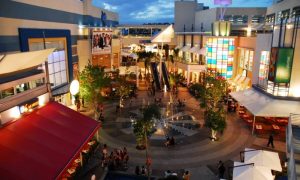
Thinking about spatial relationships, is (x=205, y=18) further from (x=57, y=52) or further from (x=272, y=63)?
(x=57, y=52)

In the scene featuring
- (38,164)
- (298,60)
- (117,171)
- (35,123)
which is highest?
(298,60)

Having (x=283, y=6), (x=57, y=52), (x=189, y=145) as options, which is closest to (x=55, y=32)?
(x=57, y=52)

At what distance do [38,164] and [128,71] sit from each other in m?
32.7

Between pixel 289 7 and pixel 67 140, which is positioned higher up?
pixel 289 7

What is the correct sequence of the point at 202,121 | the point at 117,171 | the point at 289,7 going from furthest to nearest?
the point at 289,7 → the point at 202,121 → the point at 117,171

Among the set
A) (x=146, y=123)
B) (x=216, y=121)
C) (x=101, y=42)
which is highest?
(x=101, y=42)

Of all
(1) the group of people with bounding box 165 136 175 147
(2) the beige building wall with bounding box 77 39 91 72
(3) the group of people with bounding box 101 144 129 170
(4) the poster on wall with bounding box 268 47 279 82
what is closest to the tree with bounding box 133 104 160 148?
(3) the group of people with bounding box 101 144 129 170

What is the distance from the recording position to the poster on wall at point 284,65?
24.1 meters

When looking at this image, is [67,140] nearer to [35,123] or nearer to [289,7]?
[35,123]

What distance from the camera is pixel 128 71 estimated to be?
43.6 meters

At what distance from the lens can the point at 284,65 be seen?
24500 millimetres

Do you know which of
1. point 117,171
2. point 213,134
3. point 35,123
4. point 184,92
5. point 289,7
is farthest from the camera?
point 289,7

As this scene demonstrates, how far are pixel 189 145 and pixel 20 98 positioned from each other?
14087 millimetres

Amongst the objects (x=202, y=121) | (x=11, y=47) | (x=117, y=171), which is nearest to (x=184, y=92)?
(x=202, y=121)
